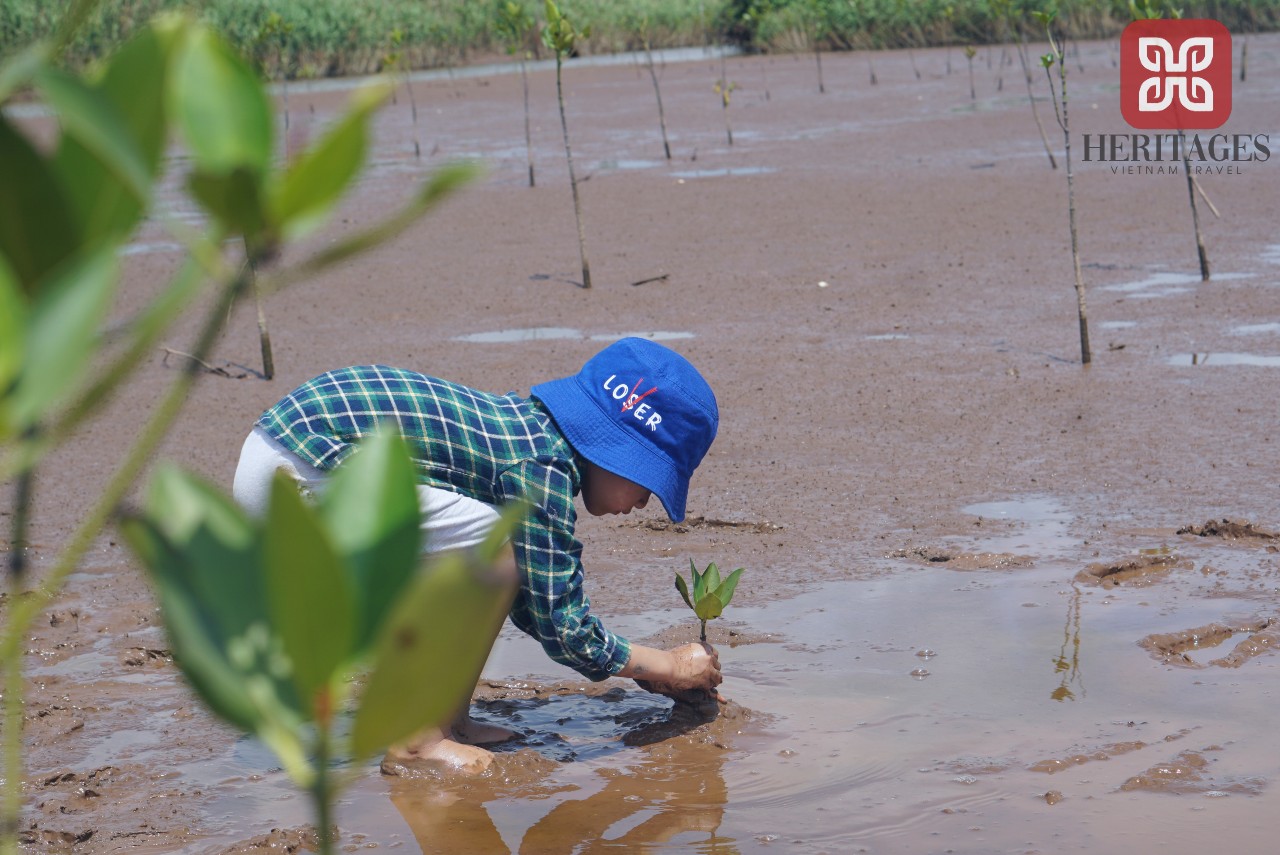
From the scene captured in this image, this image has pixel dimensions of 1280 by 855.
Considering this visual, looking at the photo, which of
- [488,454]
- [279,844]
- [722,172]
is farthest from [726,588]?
[722,172]

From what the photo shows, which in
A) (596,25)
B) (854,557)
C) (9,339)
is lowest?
(854,557)

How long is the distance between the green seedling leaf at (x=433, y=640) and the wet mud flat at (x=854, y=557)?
648 mm

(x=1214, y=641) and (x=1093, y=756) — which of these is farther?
(x=1214, y=641)

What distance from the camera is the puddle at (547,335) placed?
8.53 metres

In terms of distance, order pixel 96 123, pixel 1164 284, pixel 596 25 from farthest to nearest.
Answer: pixel 596 25 < pixel 1164 284 < pixel 96 123

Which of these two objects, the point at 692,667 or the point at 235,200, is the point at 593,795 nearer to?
the point at 692,667

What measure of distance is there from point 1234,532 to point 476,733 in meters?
2.69

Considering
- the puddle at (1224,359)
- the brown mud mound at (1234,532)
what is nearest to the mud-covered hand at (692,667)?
the brown mud mound at (1234,532)

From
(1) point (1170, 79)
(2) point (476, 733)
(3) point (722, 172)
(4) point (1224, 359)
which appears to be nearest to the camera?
(2) point (476, 733)

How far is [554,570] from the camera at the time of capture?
3287mm

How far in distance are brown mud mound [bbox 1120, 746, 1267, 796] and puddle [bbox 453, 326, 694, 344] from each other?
5.30 m

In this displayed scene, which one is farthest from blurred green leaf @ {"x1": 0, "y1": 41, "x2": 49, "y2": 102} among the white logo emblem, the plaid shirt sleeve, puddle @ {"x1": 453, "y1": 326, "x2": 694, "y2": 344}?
the white logo emblem

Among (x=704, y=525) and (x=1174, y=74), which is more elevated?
(x=1174, y=74)

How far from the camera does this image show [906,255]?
34.6 ft
